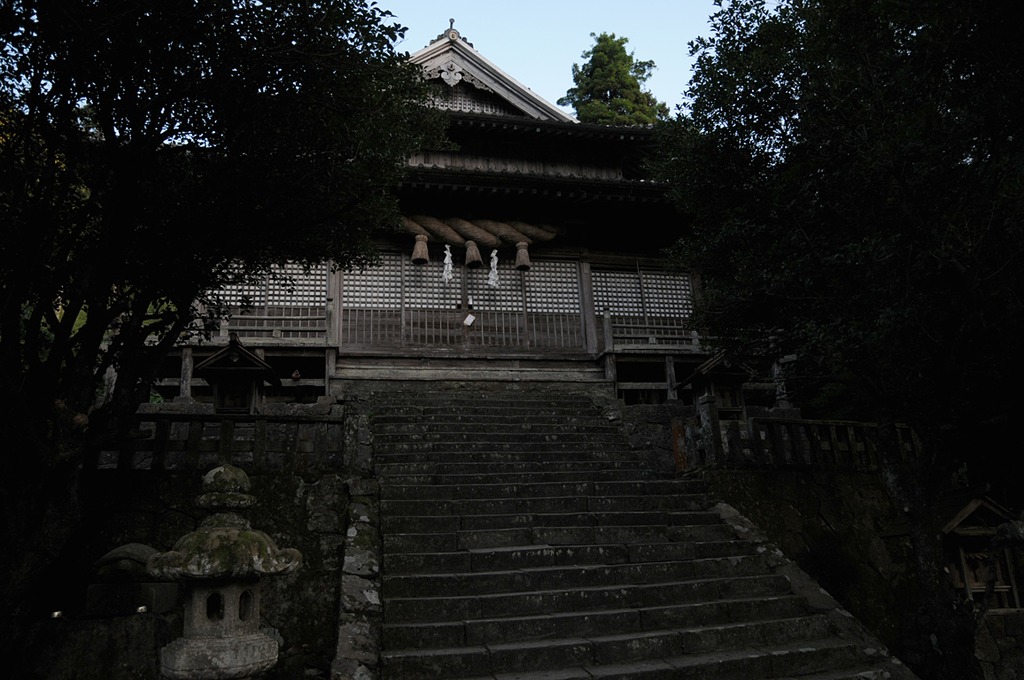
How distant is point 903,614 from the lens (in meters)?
8.09

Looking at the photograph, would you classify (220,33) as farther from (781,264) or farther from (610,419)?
(610,419)

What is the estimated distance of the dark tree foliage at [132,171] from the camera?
189 inches

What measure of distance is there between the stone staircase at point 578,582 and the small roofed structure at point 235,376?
9.10 ft

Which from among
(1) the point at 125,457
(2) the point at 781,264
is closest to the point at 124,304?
(1) the point at 125,457

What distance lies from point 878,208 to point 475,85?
1340 centimetres

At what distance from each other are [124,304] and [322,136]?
2.44 m

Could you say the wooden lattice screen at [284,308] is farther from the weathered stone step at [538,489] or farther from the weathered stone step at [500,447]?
the weathered stone step at [538,489]

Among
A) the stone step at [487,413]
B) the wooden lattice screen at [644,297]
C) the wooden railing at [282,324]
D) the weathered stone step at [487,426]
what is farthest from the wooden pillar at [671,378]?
the wooden railing at [282,324]

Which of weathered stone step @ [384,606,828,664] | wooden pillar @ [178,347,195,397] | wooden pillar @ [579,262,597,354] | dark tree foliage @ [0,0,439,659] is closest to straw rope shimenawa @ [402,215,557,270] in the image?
wooden pillar @ [579,262,597,354]

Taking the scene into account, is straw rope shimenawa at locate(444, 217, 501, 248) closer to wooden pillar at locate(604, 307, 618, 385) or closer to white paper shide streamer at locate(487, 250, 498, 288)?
white paper shide streamer at locate(487, 250, 498, 288)

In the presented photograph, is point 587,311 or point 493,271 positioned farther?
point 587,311

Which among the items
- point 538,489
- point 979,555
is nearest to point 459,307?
point 538,489

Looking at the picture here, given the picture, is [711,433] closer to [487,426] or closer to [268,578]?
[487,426]

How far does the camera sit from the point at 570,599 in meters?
5.75
